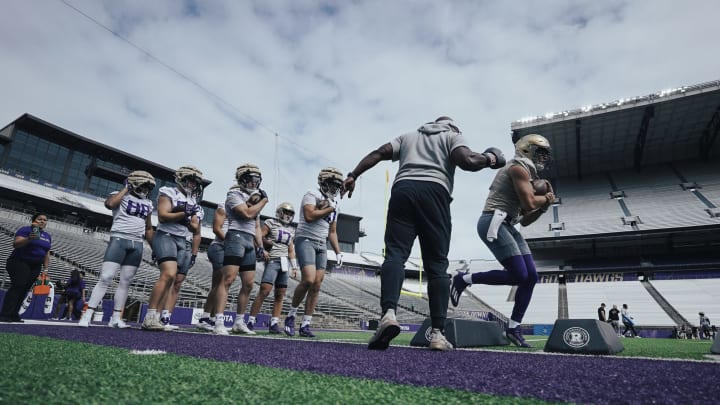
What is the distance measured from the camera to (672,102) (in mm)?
25000

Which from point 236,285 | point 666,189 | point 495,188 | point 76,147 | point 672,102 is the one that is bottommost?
point 236,285

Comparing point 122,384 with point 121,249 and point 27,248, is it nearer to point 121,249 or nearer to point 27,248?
point 121,249

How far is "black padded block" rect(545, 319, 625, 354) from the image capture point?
2.82 m

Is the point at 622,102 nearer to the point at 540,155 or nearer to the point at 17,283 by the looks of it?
the point at 540,155

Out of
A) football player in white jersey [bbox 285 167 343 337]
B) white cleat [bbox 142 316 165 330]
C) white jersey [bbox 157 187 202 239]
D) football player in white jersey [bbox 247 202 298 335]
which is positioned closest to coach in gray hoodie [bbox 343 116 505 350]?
football player in white jersey [bbox 285 167 343 337]

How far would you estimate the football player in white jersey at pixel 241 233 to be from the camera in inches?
174

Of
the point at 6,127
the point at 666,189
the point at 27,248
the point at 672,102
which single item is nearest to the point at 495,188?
the point at 27,248

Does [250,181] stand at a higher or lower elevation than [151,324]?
higher

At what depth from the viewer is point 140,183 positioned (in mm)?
4934

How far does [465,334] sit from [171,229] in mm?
3424

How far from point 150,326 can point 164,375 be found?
11.1 feet

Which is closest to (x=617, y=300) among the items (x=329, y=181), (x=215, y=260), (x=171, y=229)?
(x=329, y=181)

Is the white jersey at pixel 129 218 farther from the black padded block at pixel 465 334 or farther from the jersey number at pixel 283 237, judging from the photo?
the black padded block at pixel 465 334

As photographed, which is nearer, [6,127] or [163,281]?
[163,281]
